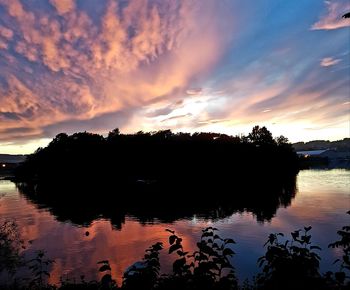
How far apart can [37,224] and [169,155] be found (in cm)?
10147

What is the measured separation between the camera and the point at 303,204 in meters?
72.8

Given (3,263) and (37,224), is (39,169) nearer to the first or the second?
(37,224)

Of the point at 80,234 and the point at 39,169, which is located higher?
the point at 39,169

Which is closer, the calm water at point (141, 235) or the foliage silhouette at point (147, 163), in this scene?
the calm water at point (141, 235)

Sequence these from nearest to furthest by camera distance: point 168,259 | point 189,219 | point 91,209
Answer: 1. point 168,259
2. point 189,219
3. point 91,209

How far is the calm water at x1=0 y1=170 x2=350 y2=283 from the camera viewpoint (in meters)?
33.1

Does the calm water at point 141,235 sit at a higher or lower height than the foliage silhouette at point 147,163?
lower

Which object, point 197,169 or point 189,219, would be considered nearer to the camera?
point 189,219

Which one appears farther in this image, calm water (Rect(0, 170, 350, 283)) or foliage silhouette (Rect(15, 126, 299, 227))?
foliage silhouette (Rect(15, 126, 299, 227))

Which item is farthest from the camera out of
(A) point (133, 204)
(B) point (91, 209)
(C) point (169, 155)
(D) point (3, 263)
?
(C) point (169, 155)

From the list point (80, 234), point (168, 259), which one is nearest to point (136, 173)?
point (80, 234)

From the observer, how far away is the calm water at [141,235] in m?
33.1

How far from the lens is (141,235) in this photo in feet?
159

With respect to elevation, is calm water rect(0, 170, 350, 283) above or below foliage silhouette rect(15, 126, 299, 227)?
below
